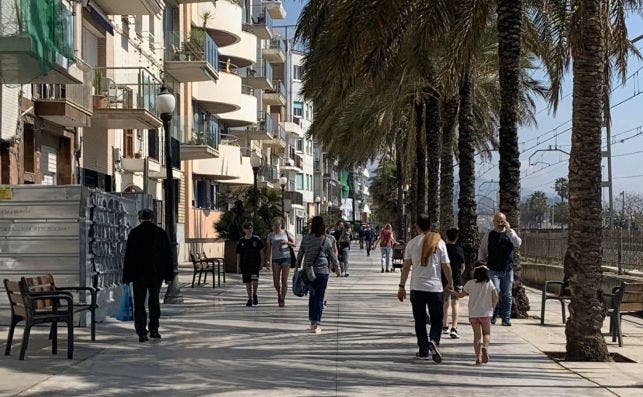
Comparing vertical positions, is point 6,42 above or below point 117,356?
above

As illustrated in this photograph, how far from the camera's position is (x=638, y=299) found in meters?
12.6

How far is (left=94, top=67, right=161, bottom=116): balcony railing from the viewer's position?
23623mm

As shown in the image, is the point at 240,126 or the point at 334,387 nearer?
the point at 334,387

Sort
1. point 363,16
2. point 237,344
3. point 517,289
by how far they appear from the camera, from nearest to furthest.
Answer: point 237,344 < point 363,16 < point 517,289

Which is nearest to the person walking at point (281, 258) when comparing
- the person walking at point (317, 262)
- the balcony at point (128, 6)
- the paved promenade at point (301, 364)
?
the paved promenade at point (301, 364)

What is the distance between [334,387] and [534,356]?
3363mm

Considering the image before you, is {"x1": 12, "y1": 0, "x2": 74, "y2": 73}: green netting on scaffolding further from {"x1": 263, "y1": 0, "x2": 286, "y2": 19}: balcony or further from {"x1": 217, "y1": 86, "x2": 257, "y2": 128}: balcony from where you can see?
{"x1": 263, "y1": 0, "x2": 286, "y2": 19}: balcony

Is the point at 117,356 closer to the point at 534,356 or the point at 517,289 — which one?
the point at 534,356

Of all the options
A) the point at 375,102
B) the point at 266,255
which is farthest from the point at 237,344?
the point at 266,255

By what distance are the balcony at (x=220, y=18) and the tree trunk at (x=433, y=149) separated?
16041 mm

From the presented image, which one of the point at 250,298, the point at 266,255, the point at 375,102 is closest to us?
the point at 250,298

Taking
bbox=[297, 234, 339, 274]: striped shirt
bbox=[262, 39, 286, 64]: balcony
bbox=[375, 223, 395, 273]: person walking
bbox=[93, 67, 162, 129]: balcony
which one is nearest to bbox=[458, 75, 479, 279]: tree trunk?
bbox=[297, 234, 339, 274]: striped shirt

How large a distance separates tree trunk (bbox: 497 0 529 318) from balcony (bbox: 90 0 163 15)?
12.6 metres

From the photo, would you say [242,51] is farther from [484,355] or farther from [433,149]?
[484,355]
